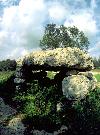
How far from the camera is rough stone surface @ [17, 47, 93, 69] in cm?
2418

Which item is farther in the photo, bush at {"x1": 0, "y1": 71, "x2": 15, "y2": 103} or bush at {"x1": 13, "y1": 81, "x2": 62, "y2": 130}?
bush at {"x1": 0, "y1": 71, "x2": 15, "y2": 103}

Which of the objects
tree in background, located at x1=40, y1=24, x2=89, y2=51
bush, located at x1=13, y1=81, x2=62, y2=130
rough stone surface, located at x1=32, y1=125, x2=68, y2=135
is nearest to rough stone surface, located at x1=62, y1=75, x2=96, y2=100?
bush, located at x1=13, y1=81, x2=62, y2=130

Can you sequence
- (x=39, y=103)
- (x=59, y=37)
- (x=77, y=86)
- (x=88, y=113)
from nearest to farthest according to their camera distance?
(x=88, y=113)
(x=77, y=86)
(x=39, y=103)
(x=59, y=37)

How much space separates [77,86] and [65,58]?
2711 millimetres

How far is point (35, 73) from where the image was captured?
2864 centimetres

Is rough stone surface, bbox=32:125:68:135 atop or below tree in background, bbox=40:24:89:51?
below

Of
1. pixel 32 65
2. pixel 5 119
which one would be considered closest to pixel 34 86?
pixel 32 65

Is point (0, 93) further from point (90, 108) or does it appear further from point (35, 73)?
point (90, 108)

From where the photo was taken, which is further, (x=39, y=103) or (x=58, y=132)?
(x=39, y=103)

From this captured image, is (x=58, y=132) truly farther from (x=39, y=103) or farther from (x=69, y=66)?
(x=69, y=66)

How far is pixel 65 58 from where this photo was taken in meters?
24.2

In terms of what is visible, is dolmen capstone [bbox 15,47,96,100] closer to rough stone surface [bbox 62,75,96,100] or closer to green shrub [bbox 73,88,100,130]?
rough stone surface [bbox 62,75,96,100]

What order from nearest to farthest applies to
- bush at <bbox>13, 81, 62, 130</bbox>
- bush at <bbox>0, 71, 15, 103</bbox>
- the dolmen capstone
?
1. the dolmen capstone
2. bush at <bbox>13, 81, 62, 130</bbox>
3. bush at <bbox>0, 71, 15, 103</bbox>

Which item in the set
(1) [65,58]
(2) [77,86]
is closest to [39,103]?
(2) [77,86]
